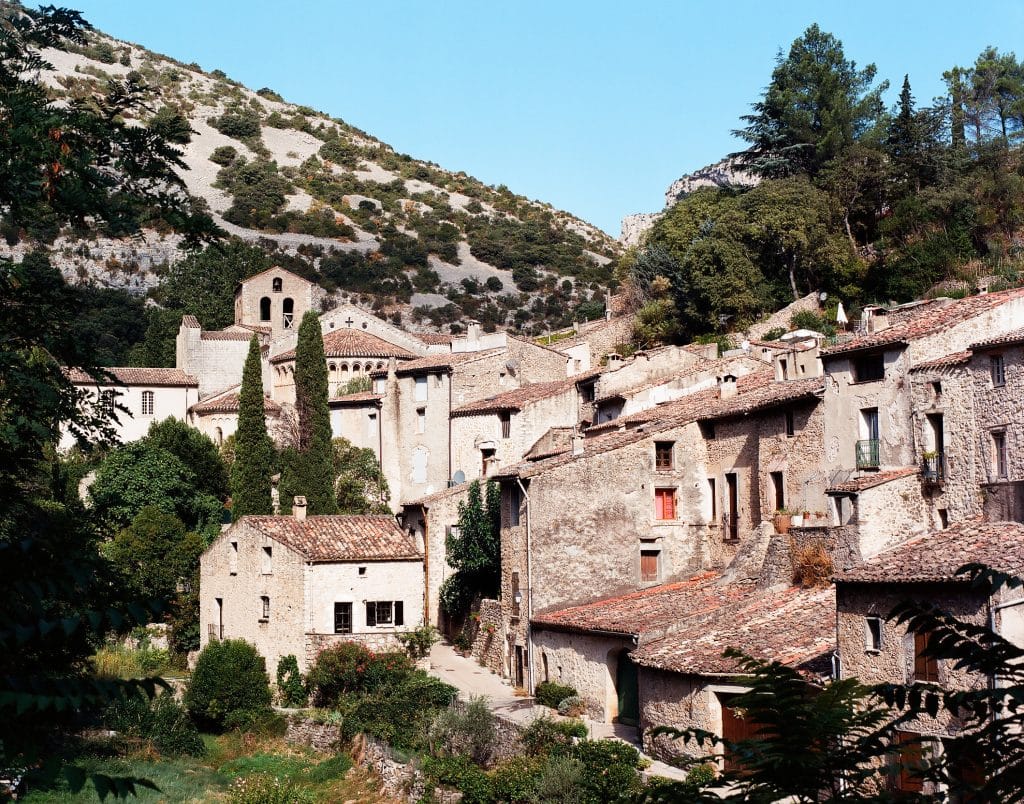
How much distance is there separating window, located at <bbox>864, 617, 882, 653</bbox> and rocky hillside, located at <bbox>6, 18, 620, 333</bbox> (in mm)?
82094

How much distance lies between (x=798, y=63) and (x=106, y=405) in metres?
63.9

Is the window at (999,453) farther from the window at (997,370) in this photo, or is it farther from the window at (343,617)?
the window at (343,617)

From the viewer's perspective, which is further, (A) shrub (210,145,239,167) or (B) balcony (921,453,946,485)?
(A) shrub (210,145,239,167)

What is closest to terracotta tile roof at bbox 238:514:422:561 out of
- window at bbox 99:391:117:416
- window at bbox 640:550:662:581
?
window at bbox 640:550:662:581

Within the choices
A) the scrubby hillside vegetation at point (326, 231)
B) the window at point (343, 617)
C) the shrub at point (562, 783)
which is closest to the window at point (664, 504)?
the window at point (343, 617)

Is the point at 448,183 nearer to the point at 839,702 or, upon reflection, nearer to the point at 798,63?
the point at 798,63

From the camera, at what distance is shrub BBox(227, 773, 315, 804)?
33531 millimetres

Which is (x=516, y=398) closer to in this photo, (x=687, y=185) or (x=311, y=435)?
(x=311, y=435)

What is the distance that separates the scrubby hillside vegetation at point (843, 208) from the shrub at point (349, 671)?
29.3 metres

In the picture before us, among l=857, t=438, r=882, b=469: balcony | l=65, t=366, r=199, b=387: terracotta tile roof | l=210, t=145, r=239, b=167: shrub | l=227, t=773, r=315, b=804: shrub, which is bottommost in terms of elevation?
l=227, t=773, r=315, b=804: shrub

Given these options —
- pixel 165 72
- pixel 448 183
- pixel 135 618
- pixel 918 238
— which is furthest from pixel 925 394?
pixel 165 72

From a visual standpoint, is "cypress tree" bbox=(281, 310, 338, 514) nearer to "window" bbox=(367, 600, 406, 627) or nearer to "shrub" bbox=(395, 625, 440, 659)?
"window" bbox=(367, 600, 406, 627)

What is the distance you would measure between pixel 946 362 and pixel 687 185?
320 ft

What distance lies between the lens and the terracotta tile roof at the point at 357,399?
64.9 m
